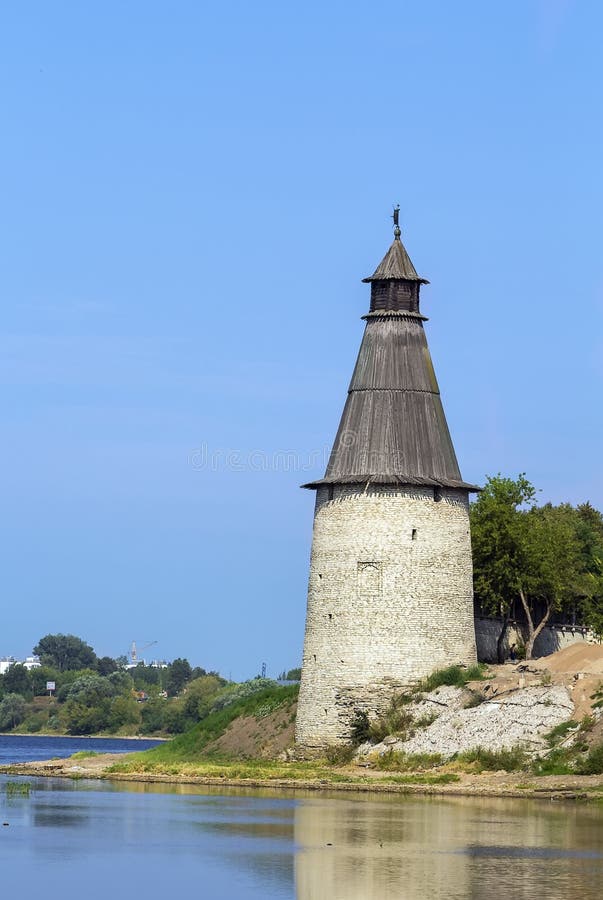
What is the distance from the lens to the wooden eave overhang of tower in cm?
5362

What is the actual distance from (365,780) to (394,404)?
12.7 meters

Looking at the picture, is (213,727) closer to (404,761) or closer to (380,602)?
(380,602)

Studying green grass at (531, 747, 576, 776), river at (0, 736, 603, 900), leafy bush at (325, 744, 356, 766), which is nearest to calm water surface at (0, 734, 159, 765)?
leafy bush at (325, 744, 356, 766)

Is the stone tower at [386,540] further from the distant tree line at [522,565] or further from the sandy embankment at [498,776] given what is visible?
the distant tree line at [522,565]

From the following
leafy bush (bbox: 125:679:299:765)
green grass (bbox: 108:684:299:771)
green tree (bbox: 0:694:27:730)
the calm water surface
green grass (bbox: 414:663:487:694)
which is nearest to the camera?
green grass (bbox: 414:663:487:694)

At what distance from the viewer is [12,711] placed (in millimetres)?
149875

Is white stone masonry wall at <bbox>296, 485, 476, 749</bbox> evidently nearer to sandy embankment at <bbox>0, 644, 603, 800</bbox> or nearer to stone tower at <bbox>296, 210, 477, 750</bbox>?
stone tower at <bbox>296, 210, 477, 750</bbox>

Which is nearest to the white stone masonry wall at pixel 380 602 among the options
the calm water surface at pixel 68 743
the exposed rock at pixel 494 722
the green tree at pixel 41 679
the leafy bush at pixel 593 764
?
the exposed rock at pixel 494 722

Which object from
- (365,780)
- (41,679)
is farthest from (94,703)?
(365,780)

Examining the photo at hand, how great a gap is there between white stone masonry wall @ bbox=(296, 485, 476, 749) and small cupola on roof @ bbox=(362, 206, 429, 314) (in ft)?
19.8

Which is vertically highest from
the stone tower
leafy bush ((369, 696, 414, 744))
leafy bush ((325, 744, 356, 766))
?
the stone tower

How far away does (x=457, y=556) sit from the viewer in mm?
53531

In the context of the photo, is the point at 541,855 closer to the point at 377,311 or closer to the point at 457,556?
the point at 457,556

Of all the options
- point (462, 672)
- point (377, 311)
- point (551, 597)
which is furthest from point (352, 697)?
point (551, 597)
